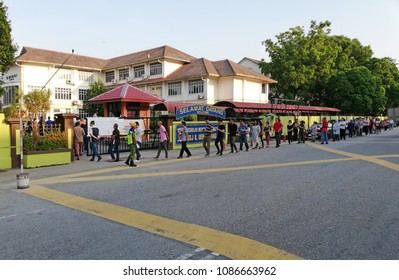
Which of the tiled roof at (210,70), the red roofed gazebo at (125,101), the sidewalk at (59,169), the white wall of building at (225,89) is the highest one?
the tiled roof at (210,70)

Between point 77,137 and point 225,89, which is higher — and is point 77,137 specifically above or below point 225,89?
A: below

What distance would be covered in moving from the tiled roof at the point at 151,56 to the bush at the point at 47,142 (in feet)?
98.4

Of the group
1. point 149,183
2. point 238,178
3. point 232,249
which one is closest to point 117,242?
point 232,249

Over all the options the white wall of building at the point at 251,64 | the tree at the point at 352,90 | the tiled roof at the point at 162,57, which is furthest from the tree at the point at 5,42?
the white wall of building at the point at 251,64

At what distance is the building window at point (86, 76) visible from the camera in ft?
161

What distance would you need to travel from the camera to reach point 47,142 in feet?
43.4

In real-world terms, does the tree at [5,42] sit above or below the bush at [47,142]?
above

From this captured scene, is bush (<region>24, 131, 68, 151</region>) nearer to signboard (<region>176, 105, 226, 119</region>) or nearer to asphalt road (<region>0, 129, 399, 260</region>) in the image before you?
asphalt road (<region>0, 129, 399, 260</region>)

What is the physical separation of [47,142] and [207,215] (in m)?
9.60

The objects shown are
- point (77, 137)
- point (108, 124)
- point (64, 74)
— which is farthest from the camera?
point (64, 74)

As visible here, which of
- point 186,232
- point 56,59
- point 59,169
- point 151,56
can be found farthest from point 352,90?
point 186,232

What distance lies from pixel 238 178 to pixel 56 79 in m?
43.3

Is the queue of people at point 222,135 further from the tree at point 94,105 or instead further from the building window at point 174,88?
the building window at point 174,88

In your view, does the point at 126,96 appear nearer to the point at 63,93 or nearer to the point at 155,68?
the point at 155,68
